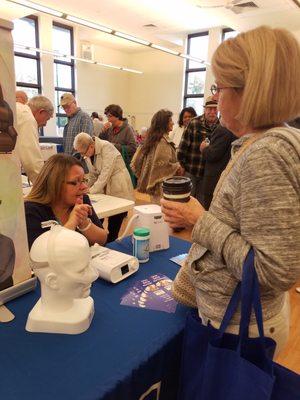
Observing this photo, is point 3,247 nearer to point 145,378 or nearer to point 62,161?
point 145,378

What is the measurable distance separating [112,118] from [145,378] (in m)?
3.40

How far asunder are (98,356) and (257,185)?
59cm

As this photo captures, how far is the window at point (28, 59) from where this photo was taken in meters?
8.13

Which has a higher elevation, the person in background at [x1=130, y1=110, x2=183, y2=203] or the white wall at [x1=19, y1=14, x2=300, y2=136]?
the white wall at [x1=19, y1=14, x2=300, y2=136]

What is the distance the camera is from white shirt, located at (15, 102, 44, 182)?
A: 2.71 metres

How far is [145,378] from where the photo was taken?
34.2 inches

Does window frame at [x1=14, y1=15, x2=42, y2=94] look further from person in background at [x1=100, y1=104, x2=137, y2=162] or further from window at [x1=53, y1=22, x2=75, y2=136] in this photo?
person in background at [x1=100, y1=104, x2=137, y2=162]

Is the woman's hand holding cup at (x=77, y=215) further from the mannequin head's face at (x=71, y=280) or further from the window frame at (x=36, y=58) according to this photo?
the window frame at (x=36, y=58)

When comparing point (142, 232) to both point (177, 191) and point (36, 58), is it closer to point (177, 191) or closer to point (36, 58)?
point (177, 191)

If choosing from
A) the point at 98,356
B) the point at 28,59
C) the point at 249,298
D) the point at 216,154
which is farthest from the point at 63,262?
the point at 28,59

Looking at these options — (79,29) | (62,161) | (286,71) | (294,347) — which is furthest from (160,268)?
(79,29)

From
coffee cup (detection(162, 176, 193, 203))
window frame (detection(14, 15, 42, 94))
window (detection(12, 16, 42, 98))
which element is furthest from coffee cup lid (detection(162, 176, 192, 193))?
window frame (detection(14, 15, 42, 94))

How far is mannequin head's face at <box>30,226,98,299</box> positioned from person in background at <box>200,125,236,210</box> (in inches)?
77.9

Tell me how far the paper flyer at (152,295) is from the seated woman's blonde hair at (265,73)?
2.17ft
